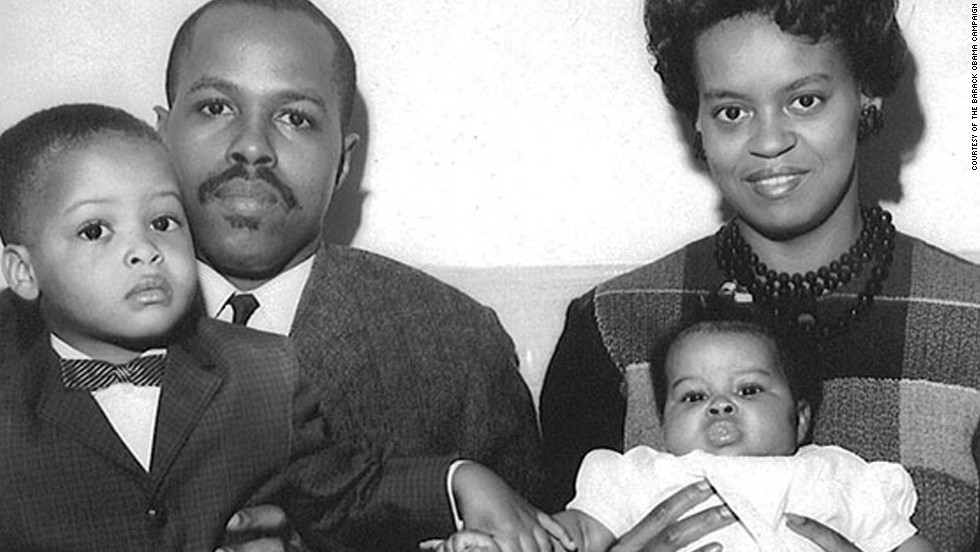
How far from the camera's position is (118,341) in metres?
1.13

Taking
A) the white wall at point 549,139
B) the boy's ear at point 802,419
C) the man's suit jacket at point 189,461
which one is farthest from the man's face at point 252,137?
the boy's ear at point 802,419

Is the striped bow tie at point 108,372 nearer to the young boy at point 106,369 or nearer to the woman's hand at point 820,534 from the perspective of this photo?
the young boy at point 106,369

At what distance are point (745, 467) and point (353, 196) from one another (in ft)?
1.88

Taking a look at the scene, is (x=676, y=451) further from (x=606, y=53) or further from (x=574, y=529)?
(x=606, y=53)

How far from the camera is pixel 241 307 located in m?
1.32

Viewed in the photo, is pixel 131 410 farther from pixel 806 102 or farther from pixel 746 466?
pixel 806 102

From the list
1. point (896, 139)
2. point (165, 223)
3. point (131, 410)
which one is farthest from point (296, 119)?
point (896, 139)

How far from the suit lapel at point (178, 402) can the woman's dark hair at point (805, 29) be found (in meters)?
0.55

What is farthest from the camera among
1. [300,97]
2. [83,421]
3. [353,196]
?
[353,196]

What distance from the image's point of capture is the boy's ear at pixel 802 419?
127cm

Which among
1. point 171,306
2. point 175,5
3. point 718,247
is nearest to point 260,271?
point 171,306

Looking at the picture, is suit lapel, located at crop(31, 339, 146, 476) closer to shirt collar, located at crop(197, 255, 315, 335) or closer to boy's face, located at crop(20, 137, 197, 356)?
boy's face, located at crop(20, 137, 197, 356)

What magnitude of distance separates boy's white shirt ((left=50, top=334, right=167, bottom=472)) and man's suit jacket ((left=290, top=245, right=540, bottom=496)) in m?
0.20

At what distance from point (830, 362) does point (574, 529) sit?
304 millimetres
